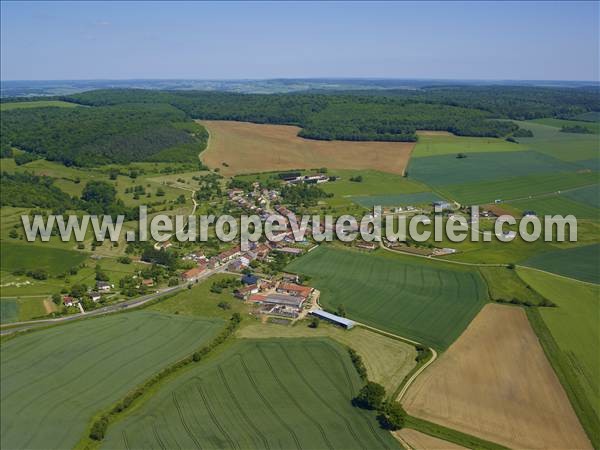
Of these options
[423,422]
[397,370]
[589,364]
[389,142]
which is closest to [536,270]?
[589,364]

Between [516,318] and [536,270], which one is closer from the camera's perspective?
[516,318]

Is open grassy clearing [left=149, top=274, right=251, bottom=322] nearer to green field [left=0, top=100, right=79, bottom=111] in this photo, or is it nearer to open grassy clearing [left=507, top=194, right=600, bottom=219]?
open grassy clearing [left=507, top=194, right=600, bottom=219]

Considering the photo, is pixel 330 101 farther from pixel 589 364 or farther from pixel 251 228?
pixel 589 364

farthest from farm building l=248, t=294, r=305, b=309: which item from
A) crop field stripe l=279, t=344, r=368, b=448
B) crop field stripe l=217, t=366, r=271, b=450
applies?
crop field stripe l=217, t=366, r=271, b=450

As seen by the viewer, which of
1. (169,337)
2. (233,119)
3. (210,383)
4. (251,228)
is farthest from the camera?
(233,119)

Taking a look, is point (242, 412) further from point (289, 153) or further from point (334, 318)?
point (289, 153)

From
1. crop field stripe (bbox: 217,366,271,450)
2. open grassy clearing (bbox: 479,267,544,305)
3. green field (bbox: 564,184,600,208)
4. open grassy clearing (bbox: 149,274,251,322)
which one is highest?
green field (bbox: 564,184,600,208)

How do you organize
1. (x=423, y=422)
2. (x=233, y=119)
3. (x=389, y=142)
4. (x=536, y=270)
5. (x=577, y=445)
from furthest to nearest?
1. (x=233, y=119)
2. (x=389, y=142)
3. (x=536, y=270)
4. (x=423, y=422)
5. (x=577, y=445)
